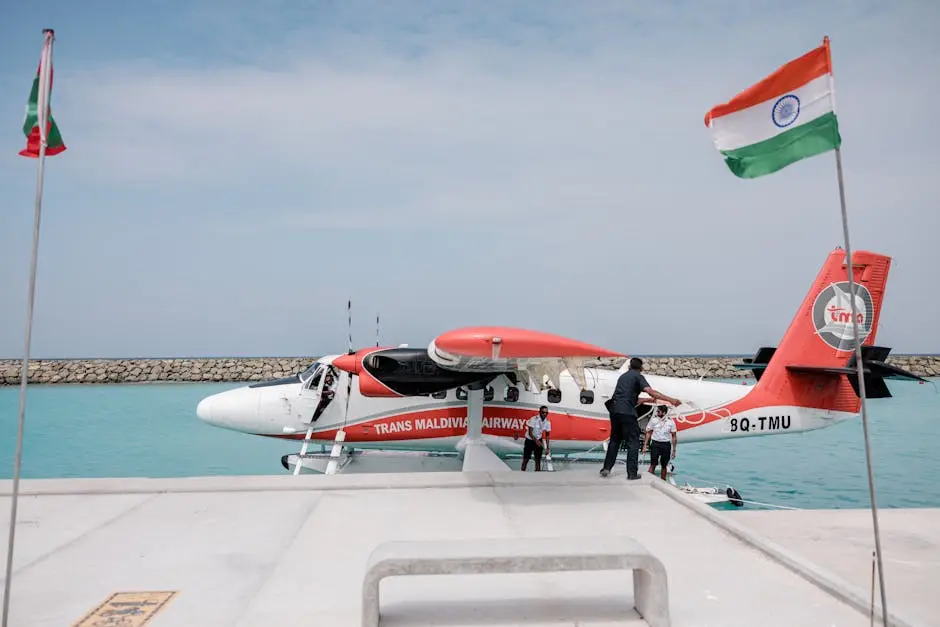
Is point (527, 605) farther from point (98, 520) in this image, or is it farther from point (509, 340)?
point (98, 520)

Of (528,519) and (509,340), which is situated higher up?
(509,340)

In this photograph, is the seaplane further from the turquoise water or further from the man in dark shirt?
the man in dark shirt

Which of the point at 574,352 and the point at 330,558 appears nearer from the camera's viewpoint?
the point at 330,558

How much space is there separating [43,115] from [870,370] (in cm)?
1412

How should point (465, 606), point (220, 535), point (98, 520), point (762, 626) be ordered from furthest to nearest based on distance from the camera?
point (98, 520), point (220, 535), point (465, 606), point (762, 626)

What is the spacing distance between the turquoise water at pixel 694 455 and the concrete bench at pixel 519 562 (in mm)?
13152

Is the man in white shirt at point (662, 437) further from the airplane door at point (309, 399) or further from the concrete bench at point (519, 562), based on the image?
the concrete bench at point (519, 562)

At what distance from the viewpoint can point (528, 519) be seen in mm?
6734

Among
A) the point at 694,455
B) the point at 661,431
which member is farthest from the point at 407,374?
the point at 694,455

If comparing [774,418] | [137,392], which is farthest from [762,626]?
[137,392]

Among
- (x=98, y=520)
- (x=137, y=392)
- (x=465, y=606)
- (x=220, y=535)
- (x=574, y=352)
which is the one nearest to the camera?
(x=465, y=606)

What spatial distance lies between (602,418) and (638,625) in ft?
31.7

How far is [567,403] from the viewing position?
531 inches

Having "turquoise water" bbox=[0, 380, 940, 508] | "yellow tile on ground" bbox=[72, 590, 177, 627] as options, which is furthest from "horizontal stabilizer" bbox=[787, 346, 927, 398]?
"yellow tile on ground" bbox=[72, 590, 177, 627]
